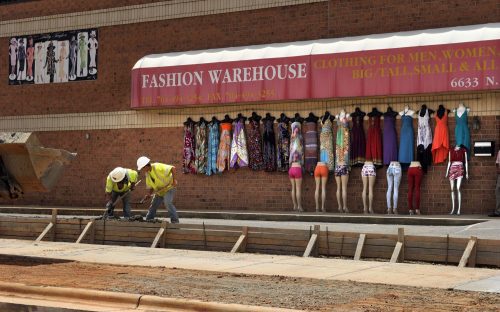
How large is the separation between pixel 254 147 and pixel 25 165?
453 inches

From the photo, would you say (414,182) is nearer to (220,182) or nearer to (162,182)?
(220,182)

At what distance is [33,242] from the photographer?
754 inches

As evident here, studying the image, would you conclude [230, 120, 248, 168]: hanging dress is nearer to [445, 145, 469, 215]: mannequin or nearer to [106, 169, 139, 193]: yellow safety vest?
[106, 169, 139, 193]: yellow safety vest

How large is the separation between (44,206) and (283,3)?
37.9 feet

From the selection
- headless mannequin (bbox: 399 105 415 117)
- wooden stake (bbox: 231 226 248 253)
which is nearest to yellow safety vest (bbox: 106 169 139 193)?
wooden stake (bbox: 231 226 248 253)

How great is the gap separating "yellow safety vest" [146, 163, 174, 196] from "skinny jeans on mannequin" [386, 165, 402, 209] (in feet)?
23.3

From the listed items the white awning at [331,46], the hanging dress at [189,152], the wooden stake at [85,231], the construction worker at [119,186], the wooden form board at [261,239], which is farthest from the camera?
the hanging dress at [189,152]

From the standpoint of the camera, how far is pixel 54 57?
31391mm

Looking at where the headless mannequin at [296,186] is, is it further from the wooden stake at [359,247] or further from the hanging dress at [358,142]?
the wooden stake at [359,247]

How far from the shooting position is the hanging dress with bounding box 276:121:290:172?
85.0ft

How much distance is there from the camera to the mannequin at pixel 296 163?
2538cm

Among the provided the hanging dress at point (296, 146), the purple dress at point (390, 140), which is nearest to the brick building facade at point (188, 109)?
the purple dress at point (390, 140)

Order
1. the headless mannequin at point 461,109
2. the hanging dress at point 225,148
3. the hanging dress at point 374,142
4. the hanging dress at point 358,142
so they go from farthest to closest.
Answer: the hanging dress at point 225,148 → the hanging dress at point 358,142 → the hanging dress at point 374,142 → the headless mannequin at point 461,109

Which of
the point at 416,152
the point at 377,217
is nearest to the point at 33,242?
the point at 377,217
